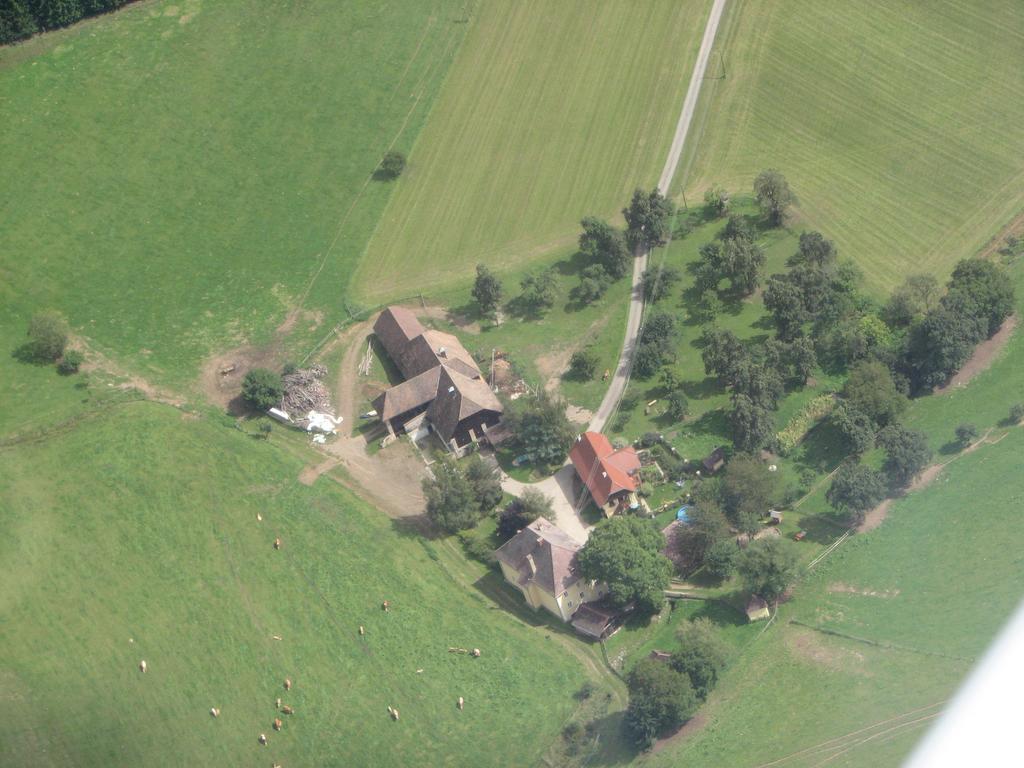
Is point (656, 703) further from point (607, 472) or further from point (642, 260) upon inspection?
point (642, 260)

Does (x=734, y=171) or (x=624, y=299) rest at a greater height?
(x=734, y=171)

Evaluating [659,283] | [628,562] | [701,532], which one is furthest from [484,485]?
[659,283]

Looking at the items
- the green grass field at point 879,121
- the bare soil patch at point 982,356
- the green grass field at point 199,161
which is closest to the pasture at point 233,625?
the green grass field at point 199,161

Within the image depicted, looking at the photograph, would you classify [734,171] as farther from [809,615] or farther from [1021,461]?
[809,615]

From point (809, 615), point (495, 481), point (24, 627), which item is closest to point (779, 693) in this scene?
point (809, 615)

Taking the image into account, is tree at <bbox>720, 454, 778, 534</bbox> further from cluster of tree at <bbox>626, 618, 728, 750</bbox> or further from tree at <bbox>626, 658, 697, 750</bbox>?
tree at <bbox>626, 658, 697, 750</bbox>

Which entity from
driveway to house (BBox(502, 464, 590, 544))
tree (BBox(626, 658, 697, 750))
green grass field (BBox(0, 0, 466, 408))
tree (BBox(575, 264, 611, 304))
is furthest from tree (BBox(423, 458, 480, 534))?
green grass field (BBox(0, 0, 466, 408))
